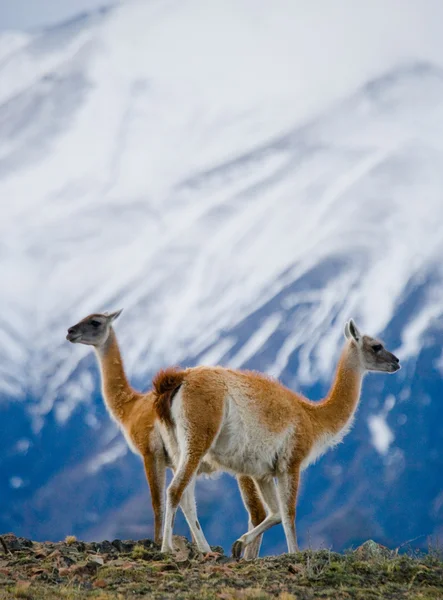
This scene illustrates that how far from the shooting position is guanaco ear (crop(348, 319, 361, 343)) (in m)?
14.0

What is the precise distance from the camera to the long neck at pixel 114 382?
44.0 feet

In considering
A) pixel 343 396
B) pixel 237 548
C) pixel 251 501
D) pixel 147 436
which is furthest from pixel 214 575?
pixel 343 396

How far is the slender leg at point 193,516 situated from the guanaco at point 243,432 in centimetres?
11

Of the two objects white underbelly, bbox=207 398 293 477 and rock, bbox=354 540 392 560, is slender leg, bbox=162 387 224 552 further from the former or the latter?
rock, bbox=354 540 392 560

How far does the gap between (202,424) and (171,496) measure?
918 millimetres

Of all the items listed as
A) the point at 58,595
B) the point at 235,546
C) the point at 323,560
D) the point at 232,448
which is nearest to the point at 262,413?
the point at 232,448

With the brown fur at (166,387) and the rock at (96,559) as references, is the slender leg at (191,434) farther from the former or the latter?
the rock at (96,559)

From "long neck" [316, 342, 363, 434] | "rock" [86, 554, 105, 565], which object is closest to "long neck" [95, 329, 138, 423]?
"long neck" [316, 342, 363, 434]

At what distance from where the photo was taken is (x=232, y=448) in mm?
11352

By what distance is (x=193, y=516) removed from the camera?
1136cm

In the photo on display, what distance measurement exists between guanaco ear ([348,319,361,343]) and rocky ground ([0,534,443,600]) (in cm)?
410

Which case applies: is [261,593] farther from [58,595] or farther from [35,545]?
[35,545]

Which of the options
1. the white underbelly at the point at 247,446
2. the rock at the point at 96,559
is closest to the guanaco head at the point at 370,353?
the white underbelly at the point at 247,446

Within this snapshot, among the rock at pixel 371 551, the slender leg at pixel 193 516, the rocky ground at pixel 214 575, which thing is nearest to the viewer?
the rocky ground at pixel 214 575
